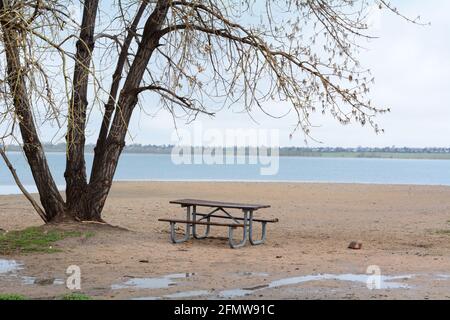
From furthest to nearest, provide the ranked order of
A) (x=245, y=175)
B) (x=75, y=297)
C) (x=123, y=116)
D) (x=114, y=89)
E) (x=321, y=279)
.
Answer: (x=245, y=175)
(x=114, y=89)
(x=123, y=116)
(x=321, y=279)
(x=75, y=297)

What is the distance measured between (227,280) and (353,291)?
1590 millimetres

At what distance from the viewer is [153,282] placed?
873 centimetres

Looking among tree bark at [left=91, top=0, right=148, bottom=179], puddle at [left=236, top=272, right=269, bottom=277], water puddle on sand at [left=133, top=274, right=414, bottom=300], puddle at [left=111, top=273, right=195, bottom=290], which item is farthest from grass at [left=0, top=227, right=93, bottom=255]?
water puddle on sand at [left=133, top=274, right=414, bottom=300]

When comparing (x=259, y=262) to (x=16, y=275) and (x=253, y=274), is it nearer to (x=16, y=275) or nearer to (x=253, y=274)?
(x=253, y=274)

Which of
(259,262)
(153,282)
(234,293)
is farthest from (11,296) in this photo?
(259,262)

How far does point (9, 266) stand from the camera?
1009cm

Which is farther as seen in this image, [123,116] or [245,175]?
[245,175]

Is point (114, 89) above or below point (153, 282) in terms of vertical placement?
above

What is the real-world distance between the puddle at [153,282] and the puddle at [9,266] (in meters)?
1.90

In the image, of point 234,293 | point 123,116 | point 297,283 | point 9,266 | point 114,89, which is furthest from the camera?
point 114,89

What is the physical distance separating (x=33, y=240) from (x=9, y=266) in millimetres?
2069

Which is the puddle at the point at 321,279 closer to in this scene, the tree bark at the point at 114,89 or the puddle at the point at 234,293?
the puddle at the point at 234,293
